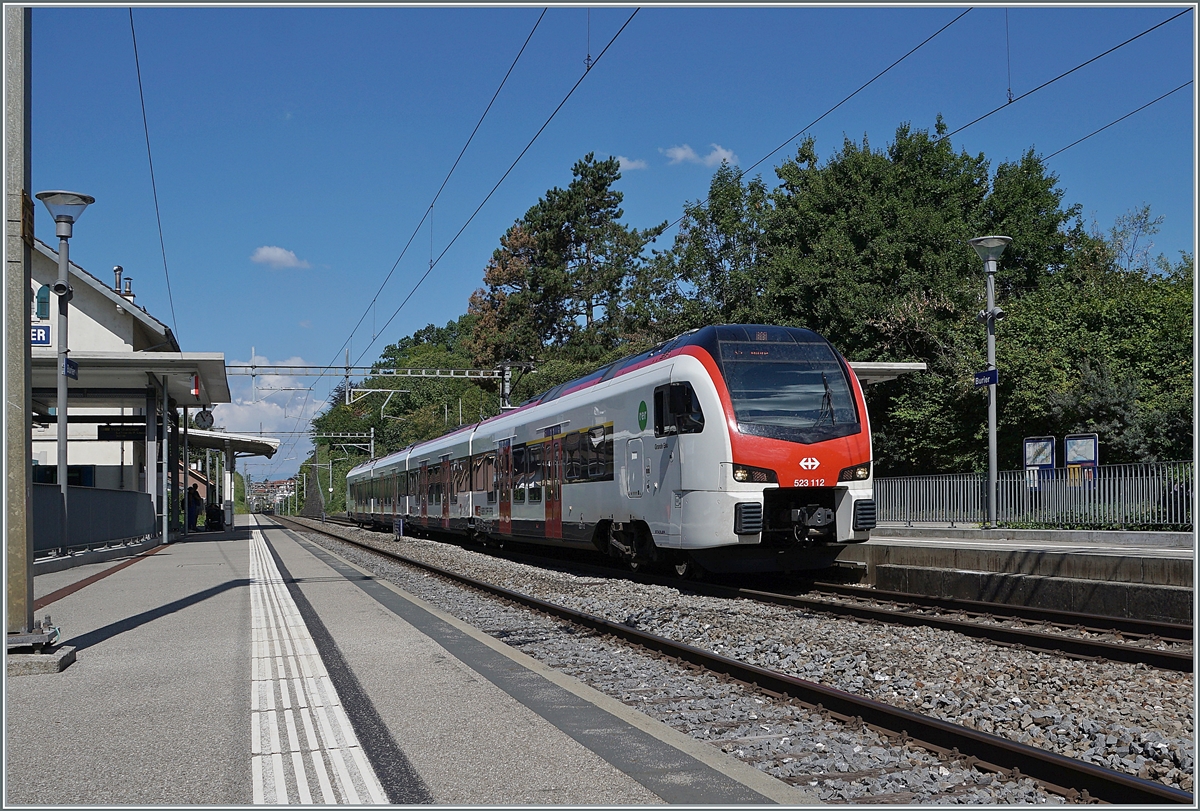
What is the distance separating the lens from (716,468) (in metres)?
13.3

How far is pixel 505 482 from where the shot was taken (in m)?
23.0

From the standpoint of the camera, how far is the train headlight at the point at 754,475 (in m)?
13.2

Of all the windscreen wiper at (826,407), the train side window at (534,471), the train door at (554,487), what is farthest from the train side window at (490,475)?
the windscreen wiper at (826,407)

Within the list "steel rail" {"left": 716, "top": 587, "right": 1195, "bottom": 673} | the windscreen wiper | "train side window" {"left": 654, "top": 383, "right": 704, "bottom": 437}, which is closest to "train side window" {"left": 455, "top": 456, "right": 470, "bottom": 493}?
"train side window" {"left": 654, "top": 383, "right": 704, "bottom": 437}

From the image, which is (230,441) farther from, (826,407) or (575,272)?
(826,407)

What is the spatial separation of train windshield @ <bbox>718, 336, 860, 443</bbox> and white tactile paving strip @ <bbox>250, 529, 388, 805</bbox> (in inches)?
239

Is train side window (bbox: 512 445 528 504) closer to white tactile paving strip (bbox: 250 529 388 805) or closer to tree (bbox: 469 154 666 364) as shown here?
white tactile paving strip (bbox: 250 529 388 805)

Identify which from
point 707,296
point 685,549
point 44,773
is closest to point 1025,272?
point 707,296

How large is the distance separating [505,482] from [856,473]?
10.6 meters

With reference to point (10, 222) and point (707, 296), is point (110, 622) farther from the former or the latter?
point (707, 296)

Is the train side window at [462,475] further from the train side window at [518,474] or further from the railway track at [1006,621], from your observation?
the railway track at [1006,621]

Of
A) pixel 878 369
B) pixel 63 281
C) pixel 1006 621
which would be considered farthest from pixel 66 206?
pixel 878 369

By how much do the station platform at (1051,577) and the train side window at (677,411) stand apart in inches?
129

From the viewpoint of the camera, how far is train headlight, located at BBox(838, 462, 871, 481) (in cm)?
1372
